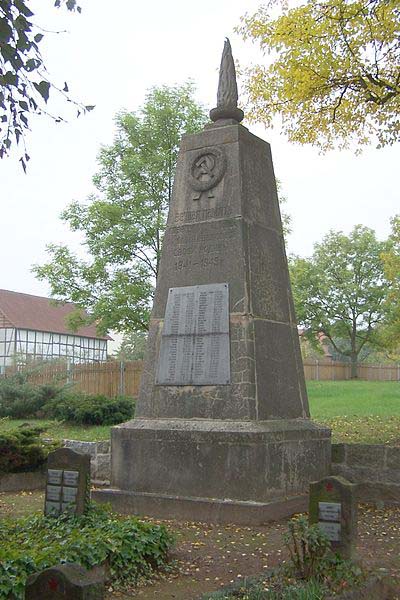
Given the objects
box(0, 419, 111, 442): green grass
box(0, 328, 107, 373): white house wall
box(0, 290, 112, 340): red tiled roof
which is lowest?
box(0, 419, 111, 442): green grass

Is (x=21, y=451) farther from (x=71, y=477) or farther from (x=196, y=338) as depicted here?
(x=71, y=477)

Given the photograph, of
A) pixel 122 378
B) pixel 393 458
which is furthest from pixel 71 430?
pixel 393 458

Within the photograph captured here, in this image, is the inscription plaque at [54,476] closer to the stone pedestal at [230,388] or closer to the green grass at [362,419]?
the stone pedestal at [230,388]

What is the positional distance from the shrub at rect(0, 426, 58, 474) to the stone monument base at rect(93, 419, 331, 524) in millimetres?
2587

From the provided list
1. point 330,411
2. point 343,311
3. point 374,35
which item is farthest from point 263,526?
point 343,311

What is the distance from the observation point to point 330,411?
16.5 m

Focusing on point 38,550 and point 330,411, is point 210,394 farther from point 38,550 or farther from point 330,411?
point 330,411

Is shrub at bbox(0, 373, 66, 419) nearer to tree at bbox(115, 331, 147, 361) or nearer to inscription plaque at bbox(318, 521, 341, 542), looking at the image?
inscription plaque at bbox(318, 521, 341, 542)

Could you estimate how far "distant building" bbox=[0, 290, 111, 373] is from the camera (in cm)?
4666

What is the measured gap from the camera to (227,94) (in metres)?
8.92

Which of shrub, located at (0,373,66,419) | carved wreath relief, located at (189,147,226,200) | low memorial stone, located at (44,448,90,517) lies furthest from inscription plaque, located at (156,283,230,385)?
shrub, located at (0,373,66,419)

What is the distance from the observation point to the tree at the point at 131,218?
2453 cm

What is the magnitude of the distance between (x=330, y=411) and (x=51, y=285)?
41.8 feet

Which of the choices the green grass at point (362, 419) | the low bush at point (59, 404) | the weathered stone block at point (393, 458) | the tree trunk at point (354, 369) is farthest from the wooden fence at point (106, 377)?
the tree trunk at point (354, 369)
